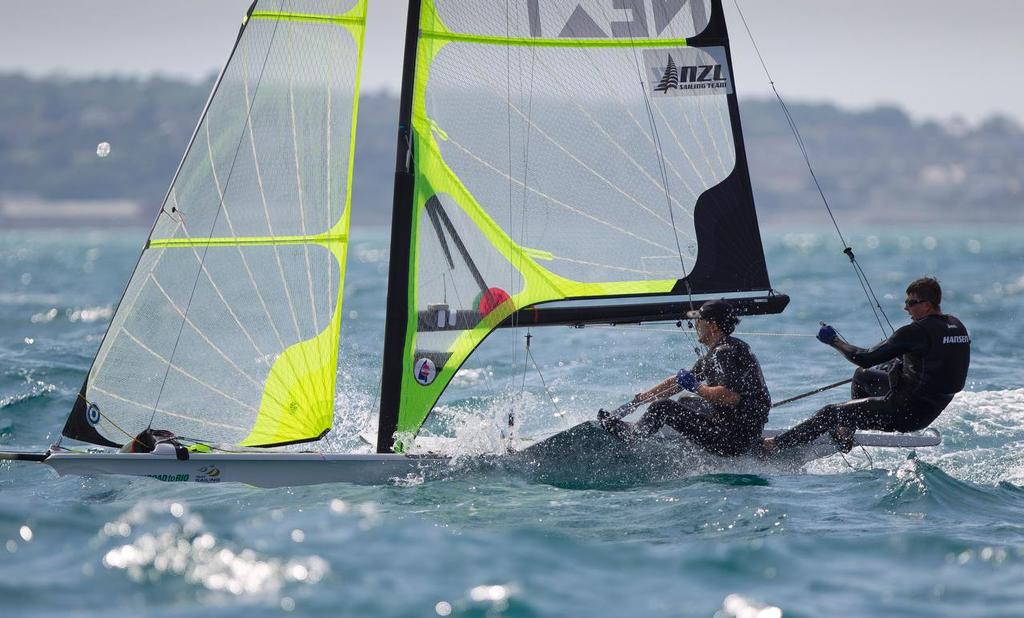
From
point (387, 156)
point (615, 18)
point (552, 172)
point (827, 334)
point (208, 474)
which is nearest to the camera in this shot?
point (208, 474)

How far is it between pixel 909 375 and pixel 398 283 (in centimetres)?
312

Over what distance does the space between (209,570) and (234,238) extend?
2.49 m

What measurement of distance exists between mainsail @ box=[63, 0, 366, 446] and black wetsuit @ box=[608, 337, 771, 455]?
1961mm

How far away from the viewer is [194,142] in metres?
7.08

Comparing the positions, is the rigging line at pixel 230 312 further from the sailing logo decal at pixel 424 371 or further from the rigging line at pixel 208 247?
the sailing logo decal at pixel 424 371

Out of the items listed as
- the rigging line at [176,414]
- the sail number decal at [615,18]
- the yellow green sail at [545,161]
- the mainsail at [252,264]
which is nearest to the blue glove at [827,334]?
the yellow green sail at [545,161]

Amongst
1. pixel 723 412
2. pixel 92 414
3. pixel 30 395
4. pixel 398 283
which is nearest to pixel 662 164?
pixel 723 412

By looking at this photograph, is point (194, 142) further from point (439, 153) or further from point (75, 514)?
point (75, 514)

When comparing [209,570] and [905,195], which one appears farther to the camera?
[905,195]

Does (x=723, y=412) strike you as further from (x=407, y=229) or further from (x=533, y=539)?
(x=407, y=229)

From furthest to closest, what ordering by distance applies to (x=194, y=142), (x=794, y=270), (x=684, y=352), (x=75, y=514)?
(x=794, y=270)
(x=684, y=352)
(x=194, y=142)
(x=75, y=514)

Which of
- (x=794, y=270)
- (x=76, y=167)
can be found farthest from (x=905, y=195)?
(x=794, y=270)

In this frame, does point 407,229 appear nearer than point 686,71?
Yes

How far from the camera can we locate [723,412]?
7.18 meters
